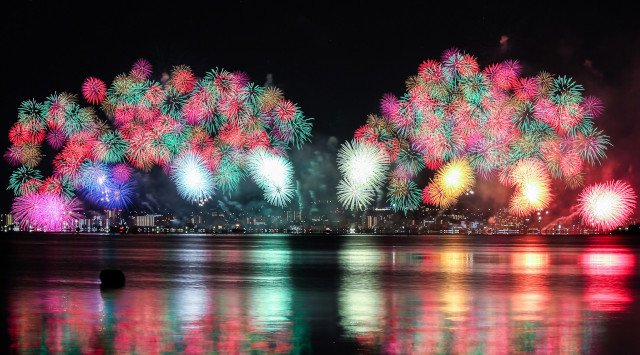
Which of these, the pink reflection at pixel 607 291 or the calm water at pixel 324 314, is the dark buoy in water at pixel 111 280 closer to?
the calm water at pixel 324 314

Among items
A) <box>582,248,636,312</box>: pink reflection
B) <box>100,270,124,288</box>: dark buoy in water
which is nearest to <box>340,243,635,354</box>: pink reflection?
<box>582,248,636,312</box>: pink reflection

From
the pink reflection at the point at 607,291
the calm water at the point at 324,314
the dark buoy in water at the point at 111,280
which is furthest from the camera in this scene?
the dark buoy in water at the point at 111,280

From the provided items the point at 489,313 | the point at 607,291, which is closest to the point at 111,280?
the point at 489,313

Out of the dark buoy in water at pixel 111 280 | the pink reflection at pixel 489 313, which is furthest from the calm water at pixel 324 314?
the dark buoy in water at pixel 111 280

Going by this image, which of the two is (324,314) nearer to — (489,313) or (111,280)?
(489,313)

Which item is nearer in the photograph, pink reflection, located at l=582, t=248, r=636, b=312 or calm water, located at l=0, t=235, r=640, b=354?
calm water, located at l=0, t=235, r=640, b=354

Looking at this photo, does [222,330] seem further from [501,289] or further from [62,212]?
[62,212]

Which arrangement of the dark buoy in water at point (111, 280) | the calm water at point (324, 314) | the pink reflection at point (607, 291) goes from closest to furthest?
the calm water at point (324, 314) → the pink reflection at point (607, 291) → the dark buoy in water at point (111, 280)

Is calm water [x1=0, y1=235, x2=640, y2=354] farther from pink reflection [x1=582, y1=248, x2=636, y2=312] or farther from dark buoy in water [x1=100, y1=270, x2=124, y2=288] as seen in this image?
dark buoy in water [x1=100, y1=270, x2=124, y2=288]

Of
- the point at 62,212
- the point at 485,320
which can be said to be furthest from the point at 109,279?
the point at 62,212

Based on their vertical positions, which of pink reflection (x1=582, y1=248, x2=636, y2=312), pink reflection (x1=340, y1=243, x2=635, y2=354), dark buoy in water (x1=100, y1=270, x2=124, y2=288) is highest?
dark buoy in water (x1=100, y1=270, x2=124, y2=288)

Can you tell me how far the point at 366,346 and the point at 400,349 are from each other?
747 millimetres

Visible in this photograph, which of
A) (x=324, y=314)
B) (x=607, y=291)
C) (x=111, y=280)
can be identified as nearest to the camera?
(x=324, y=314)

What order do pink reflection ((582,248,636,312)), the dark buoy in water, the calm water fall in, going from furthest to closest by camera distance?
the dark buoy in water, pink reflection ((582,248,636,312)), the calm water
